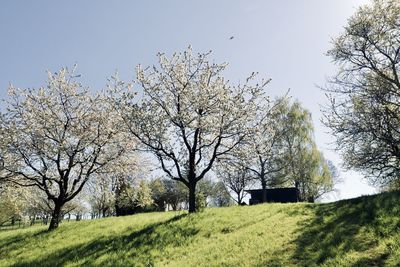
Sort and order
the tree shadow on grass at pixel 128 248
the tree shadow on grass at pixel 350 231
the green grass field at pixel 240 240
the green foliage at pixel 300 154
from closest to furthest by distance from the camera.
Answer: the tree shadow on grass at pixel 350 231 → the green grass field at pixel 240 240 → the tree shadow on grass at pixel 128 248 → the green foliage at pixel 300 154

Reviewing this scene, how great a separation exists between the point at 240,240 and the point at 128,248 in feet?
19.4

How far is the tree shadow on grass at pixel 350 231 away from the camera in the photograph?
11969 mm

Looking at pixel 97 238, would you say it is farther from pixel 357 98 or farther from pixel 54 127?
pixel 357 98

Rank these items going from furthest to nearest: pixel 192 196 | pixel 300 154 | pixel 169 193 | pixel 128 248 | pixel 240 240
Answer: pixel 169 193, pixel 300 154, pixel 192 196, pixel 128 248, pixel 240 240

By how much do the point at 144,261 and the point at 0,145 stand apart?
1655cm

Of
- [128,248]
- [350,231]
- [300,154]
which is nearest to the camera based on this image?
[350,231]

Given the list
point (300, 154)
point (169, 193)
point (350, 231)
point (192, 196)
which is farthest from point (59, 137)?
point (169, 193)

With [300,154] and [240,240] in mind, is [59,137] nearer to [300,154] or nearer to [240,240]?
[240,240]

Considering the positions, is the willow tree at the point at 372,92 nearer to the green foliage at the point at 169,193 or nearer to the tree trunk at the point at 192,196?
the tree trunk at the point at 192,196

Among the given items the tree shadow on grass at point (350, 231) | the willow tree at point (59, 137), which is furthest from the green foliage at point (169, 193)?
the tree shadow on grass at point (350, 231)

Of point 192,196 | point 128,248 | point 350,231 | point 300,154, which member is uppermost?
point 300,154

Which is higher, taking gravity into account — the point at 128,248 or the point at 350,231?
the point at 350,231

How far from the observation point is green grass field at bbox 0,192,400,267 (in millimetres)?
12422

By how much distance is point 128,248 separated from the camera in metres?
18.5
